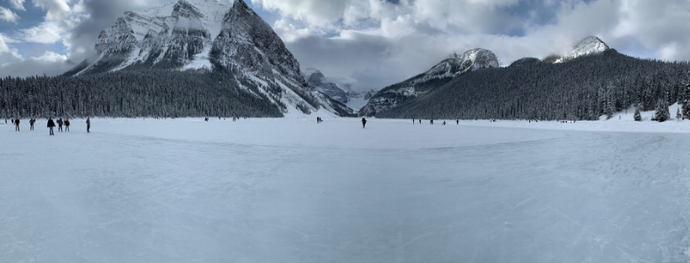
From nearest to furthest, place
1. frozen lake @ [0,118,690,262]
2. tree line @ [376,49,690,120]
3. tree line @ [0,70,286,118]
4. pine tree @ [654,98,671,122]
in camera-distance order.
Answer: frozen lake @ [0,118,690,262] → pine tree @ [654,98,671,122] → tree line @ [376,49,690,120] → tree line @ [0,70,286,118]

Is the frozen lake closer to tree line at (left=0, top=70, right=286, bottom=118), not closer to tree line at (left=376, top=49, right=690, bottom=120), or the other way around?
tree line at (left=376, top=49, right=690, bottom=120)

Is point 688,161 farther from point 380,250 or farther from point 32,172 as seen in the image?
point 32,172

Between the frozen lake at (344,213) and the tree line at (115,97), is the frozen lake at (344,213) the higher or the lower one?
the lower one

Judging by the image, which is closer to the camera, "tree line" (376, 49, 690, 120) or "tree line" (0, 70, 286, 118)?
"tree line" (376, 49, 690, 120)

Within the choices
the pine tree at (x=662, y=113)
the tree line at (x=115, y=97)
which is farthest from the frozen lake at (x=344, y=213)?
the tree line at (x=115, y=97)

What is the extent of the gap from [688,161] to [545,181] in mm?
9321

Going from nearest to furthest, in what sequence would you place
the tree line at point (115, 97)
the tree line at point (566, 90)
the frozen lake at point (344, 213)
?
the frozen lake at point (344, 213), the tree line at point (566, 90), the tree line at point (115, 97)

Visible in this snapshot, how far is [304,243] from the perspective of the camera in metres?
5.05

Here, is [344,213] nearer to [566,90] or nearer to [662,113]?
[662,113]

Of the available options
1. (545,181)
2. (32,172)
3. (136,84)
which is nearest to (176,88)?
(136,84)

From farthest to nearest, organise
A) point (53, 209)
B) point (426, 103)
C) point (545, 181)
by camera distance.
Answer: point (426, 103) → point (545, 181) → point (53, 209)

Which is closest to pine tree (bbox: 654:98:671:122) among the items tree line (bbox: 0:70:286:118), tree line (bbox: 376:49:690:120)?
tree line (bbox: 376:49:690:120)

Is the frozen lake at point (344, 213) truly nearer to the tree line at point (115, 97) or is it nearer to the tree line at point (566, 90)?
the tree line at point (566, 90)

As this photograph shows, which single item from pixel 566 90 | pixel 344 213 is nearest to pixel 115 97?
pixel 344 213
